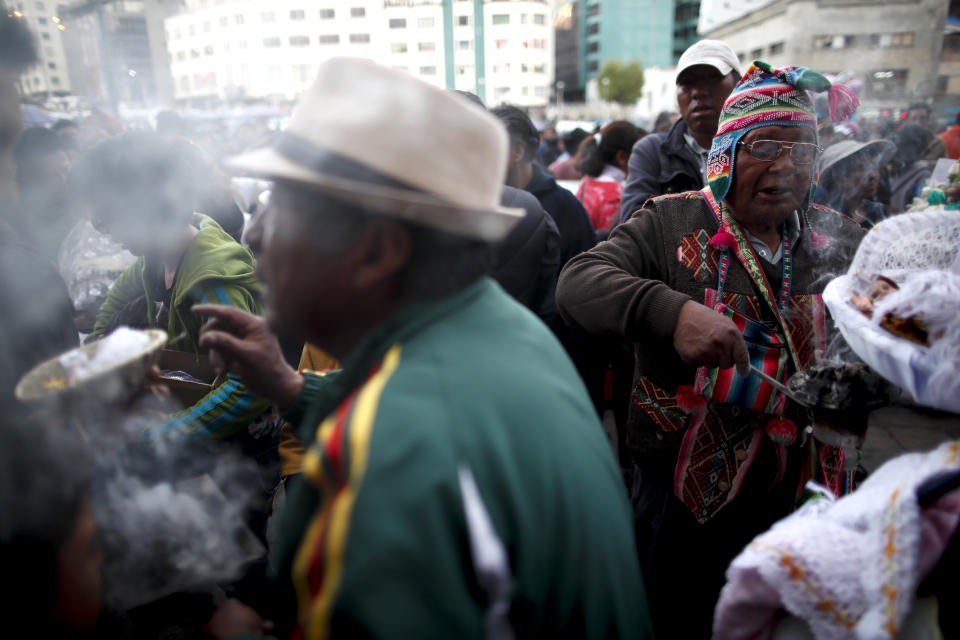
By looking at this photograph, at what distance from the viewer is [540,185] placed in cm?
367

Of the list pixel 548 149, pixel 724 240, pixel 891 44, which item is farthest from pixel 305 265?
pixel 891 44

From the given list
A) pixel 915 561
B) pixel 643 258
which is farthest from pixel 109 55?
pixel 915 561

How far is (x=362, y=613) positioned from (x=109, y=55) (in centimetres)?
407

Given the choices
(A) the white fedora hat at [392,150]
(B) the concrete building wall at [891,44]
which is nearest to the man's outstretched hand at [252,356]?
(A) the white fedora hat at [392,150]

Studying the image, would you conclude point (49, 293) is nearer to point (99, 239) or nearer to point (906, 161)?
point (99, 239)

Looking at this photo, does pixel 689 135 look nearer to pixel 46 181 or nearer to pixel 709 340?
pixel 709 340

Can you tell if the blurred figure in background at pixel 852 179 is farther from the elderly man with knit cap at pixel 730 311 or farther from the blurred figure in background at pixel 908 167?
the elderly man with knit cap at pixel 730 311

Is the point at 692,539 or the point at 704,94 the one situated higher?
the point at 704,94

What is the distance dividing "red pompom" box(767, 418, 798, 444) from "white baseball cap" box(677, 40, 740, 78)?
230cm

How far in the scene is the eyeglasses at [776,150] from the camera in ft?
6.61

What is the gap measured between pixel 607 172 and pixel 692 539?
12.7 feet

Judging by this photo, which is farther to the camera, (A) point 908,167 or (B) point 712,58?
(A) point 908,167

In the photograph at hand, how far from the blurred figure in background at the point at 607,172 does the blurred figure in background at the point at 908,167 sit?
2961mm

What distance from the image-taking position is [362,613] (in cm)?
76
